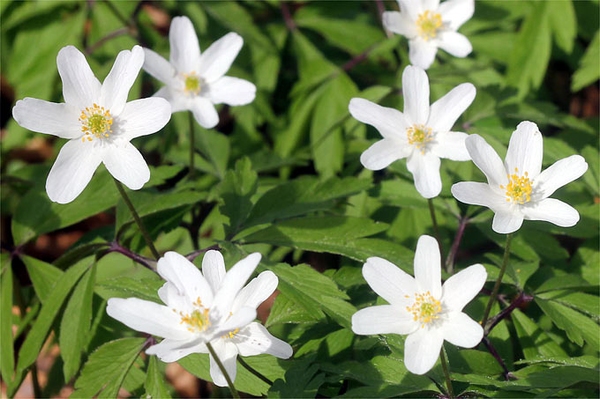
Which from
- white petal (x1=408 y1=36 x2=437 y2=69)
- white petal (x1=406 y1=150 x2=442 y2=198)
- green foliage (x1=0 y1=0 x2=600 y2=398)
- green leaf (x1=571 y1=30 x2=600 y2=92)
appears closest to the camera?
green foliage (x1=0 y1=0 x2=600 y2=398)

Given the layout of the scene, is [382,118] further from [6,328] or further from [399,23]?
[6,328]

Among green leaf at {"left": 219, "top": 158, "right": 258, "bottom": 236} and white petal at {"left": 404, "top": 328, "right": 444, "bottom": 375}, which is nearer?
white petal at {"left": 404, "top": 328, "right": 444, "bottom": 375}

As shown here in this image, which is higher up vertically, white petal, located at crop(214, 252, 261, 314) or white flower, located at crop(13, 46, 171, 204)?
white flower, located at crop(13, 46, 171, 204)

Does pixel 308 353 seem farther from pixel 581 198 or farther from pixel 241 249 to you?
pixel 581 198

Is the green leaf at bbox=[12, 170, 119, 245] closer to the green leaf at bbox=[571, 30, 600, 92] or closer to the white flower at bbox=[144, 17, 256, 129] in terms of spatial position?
the white flower at bbox=[144, 17, 256, 129]

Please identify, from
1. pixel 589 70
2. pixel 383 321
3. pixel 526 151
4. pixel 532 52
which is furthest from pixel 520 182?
pixel 532 52

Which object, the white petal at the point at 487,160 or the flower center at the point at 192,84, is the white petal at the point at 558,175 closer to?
the white petal at the point at 487,160

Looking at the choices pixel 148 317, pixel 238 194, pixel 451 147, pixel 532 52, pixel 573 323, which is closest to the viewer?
pixel 148 317

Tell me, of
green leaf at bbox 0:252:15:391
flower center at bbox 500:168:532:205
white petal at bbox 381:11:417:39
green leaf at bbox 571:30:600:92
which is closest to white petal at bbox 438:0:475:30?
white petal at bbox 381:11:417:39

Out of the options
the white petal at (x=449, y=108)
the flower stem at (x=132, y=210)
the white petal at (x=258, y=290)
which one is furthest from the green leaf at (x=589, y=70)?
the flower stem at (x=132, y=210)
